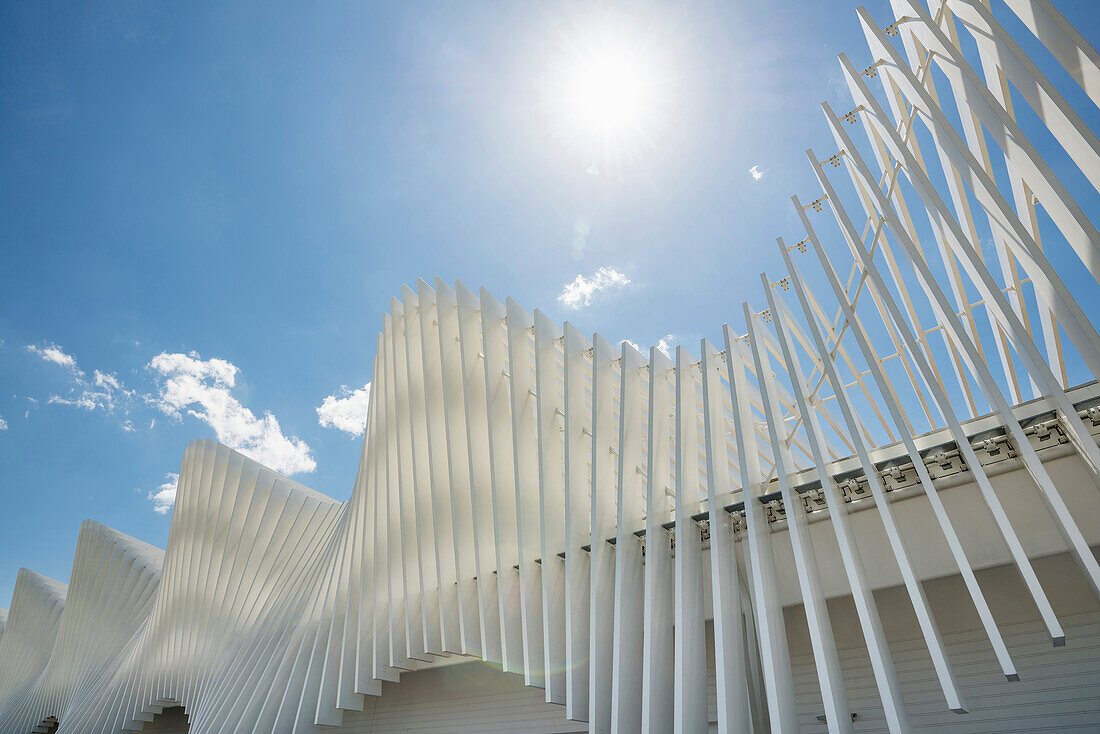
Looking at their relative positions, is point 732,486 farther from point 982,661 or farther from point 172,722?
point 172,722

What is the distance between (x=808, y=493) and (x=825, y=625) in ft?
5.17

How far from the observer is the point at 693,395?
8.95 metres

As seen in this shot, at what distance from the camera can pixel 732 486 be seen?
968 centimetres

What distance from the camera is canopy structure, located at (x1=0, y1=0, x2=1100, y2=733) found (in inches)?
211

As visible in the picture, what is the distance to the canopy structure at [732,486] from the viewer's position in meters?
5.36

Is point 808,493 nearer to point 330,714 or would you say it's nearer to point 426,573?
point 426,573

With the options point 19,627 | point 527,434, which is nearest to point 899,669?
point 527,434

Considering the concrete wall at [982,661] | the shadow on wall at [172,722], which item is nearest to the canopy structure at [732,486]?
the concrete wall at [982,661]

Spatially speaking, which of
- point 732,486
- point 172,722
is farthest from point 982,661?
point 172,722

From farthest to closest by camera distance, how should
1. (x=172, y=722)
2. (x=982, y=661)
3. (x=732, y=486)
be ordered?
(x=172, y=722), (x=732, y=486), (x=982, y=661)

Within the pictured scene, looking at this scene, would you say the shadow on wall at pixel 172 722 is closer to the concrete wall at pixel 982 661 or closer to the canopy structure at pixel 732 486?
the canopy structure at pixel 732 486

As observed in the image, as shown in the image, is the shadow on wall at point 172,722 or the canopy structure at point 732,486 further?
the shadow on wall at point 172,722

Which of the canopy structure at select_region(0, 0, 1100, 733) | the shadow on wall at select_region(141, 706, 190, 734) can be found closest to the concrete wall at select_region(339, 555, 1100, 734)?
the canopy structure at select_region(0, 0, 1100, 733)

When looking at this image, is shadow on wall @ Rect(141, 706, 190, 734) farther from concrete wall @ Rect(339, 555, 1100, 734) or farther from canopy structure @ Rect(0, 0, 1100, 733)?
concrete wall @ Rect(339, 555, 1100, 734)
